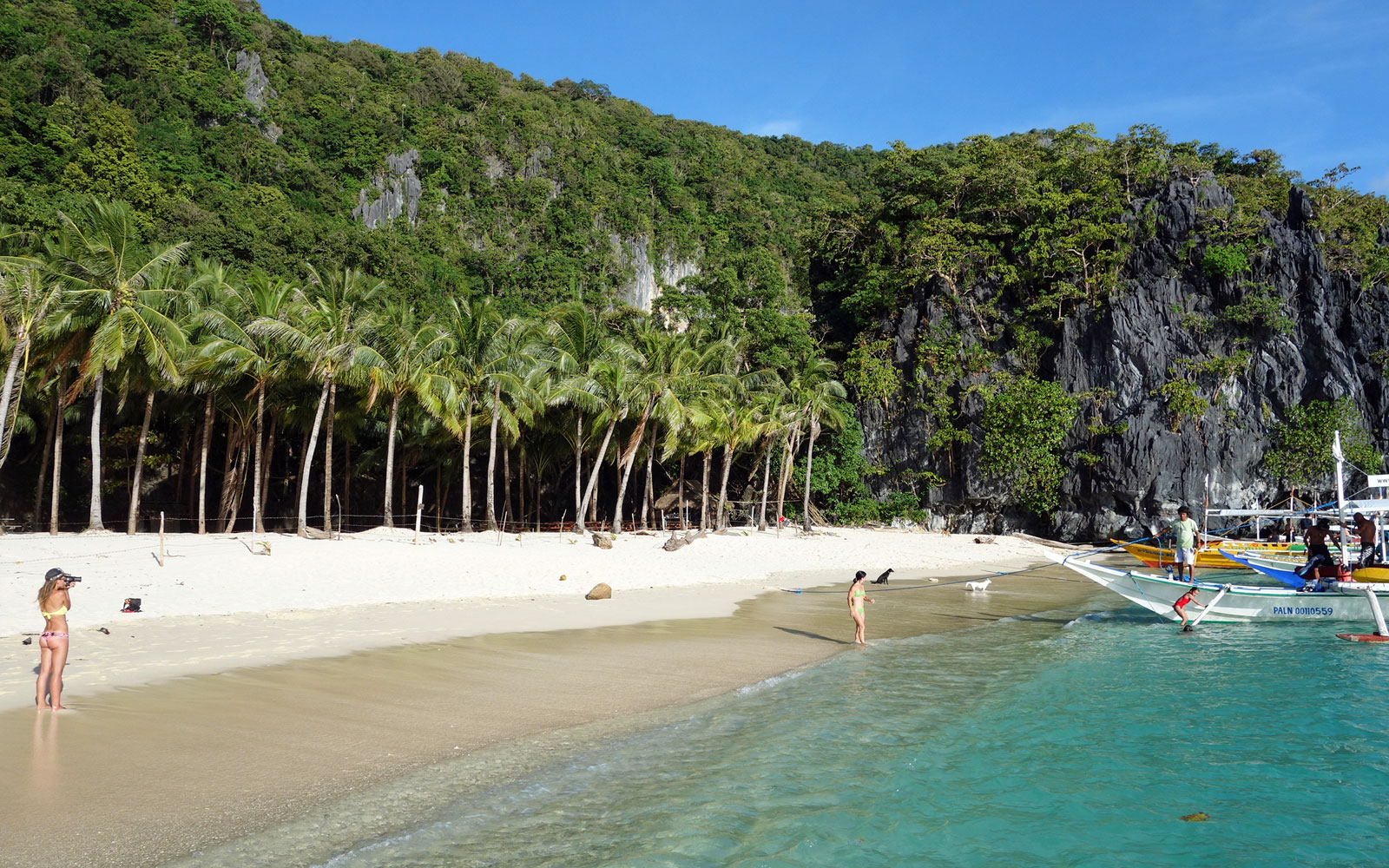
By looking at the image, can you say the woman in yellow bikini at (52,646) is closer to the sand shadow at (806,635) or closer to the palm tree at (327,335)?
the sand shadow at (806,635)

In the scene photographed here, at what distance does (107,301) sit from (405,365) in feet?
25.3

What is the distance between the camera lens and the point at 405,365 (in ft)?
81.5

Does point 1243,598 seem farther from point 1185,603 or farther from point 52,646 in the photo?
point 52,646

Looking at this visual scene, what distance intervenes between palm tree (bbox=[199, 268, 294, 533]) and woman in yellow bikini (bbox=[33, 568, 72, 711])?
16170 millimetres

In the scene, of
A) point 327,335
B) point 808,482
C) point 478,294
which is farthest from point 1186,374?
point 478,294

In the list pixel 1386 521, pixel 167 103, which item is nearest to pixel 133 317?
pixel 1386 521

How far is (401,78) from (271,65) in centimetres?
1455

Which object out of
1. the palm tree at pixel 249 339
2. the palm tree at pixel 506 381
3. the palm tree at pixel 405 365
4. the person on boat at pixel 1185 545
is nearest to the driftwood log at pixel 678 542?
the palm tree at pixel 506 381

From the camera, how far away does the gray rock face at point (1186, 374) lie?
38156 millimetres

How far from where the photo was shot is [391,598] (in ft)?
50.2

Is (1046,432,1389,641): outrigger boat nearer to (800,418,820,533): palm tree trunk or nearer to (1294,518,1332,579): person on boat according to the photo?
(1294,518,1332,579): person on boat

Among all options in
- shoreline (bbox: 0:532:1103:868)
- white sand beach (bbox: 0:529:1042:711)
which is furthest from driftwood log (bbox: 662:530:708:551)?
shoreline (bbox: 0:532:1103:868)

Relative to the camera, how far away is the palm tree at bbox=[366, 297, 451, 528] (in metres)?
24.2

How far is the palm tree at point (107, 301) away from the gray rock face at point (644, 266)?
55.3m
